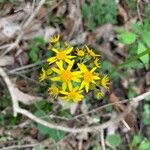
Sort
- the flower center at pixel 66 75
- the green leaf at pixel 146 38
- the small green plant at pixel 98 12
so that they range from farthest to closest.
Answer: the small green plant at pixel 98 12, the green leaf at pixel 146 38, the flower center at pixel 66 75

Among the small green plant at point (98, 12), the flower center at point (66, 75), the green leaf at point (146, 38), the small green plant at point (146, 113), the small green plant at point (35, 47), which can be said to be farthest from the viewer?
the small green plant at point (146, 113)

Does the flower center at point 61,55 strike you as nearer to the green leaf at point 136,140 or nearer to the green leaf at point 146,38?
the green leaf at point 146,38

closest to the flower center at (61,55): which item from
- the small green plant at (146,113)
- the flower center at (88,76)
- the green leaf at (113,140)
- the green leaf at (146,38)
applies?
the flower center at (88,76)

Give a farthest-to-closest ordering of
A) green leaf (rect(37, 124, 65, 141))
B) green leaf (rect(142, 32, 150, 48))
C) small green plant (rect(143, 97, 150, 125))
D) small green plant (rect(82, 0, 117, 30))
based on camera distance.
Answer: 1. small green plant (rect(143, 97, 150, 125))
2. small green plant (rect(82, 0, 117, 30))
3. green leaf (rect(37, 124, 65, 141))
4. green leaf (rect(142, 32, 150, 48))

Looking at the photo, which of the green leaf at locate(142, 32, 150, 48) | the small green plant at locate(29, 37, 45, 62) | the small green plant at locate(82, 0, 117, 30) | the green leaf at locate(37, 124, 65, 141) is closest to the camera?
the green leaf at locate(142, 32, 150, 48)

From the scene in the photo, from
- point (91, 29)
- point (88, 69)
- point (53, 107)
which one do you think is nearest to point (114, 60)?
point (91, 29)

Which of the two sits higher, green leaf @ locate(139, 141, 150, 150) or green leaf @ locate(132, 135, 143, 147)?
green leaf @ locate(132, 135, 143, 147)

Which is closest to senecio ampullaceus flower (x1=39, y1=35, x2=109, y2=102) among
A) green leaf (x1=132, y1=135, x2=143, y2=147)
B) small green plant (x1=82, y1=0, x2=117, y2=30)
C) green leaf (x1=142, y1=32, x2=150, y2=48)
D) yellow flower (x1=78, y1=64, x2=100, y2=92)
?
yellow flower (x1=78, y1=64, x2=100, y2=92)

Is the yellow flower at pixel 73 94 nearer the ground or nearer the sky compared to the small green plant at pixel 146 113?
nearer the sky

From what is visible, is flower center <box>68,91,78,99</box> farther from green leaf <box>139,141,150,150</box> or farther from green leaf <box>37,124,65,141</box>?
green leaf <box>139,141,150,150</box>
